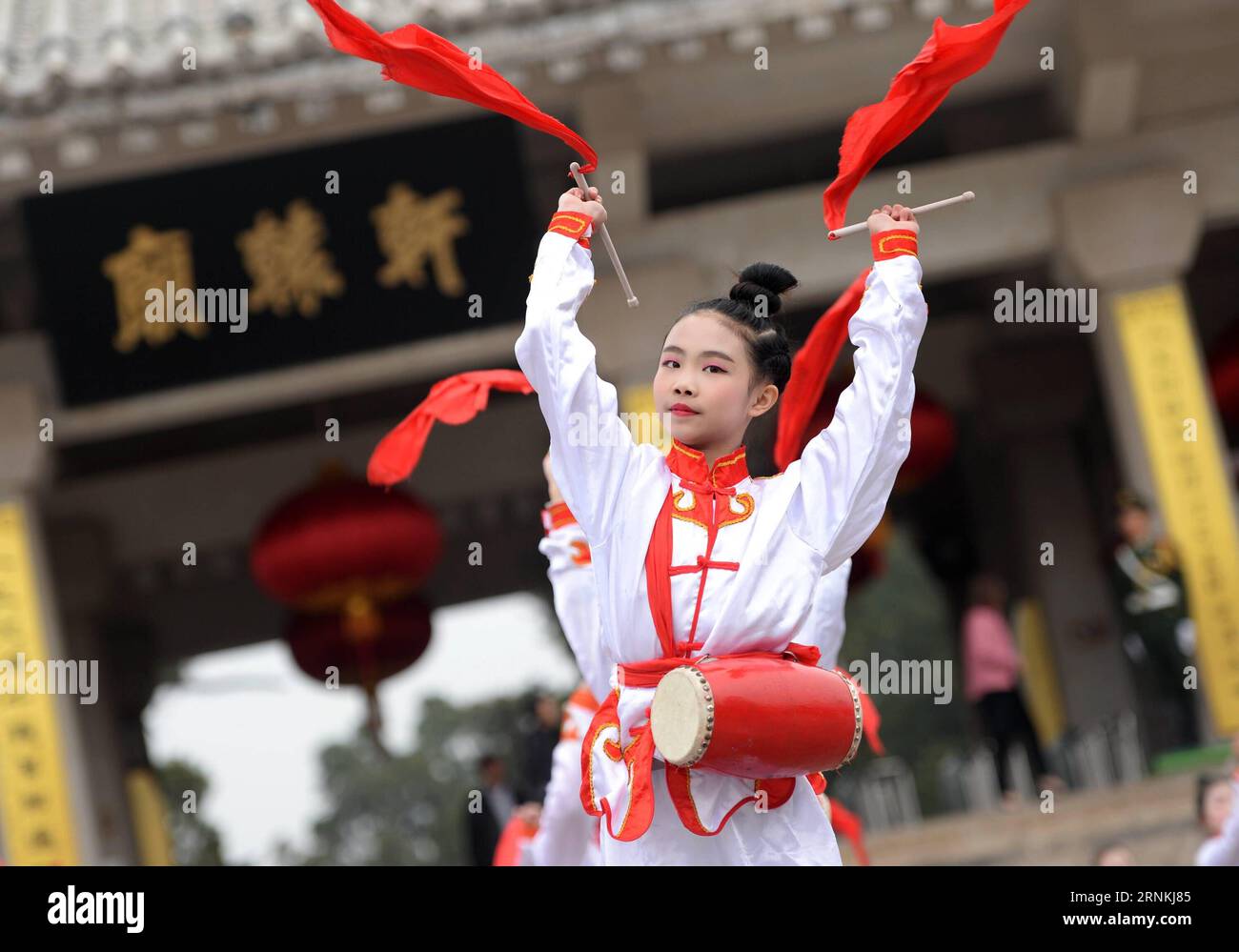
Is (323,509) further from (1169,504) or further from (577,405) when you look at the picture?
(577,405)

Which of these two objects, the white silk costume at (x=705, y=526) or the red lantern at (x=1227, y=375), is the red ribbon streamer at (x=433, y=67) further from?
the red lantern at (x=1227, y=375)

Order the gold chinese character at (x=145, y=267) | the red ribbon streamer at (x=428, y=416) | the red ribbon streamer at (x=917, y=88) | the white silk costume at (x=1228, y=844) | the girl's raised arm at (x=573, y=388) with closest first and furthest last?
the girl's raised arm at (x=573, y=388)
the red ribbon streamer at (x=917, y=88)
the red ribbon streamer at (x=428, y=416)
the white silk costume at (x=1228, y=844)
the gold chinese character at (x=145, y=267)

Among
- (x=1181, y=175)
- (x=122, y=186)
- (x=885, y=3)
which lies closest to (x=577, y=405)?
(x=885, y=3)

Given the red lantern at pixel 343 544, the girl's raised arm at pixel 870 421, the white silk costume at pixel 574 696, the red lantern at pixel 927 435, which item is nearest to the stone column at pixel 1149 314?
the red lantern at pixel 927 435

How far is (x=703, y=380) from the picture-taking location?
296 centimetres

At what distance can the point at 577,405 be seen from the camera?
281 cm

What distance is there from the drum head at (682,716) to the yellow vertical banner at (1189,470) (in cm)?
470

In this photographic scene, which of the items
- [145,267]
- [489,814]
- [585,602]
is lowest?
[489,814]

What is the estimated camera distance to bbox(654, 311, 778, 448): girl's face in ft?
9.71

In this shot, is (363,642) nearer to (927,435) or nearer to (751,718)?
(927,435)

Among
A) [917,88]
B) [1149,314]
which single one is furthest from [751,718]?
[1149,314]

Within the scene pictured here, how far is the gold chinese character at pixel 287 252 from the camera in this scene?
7.05m

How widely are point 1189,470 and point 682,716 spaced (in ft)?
16.5
